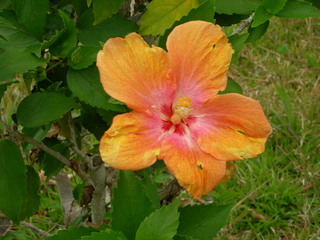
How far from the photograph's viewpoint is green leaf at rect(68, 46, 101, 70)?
3.31ft

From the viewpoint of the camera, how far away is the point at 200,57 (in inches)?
36.8

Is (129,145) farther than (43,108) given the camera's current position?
No

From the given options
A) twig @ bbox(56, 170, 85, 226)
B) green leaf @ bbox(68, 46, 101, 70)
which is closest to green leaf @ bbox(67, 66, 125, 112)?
green leaf @ bbox(68, 46, 101, 70)

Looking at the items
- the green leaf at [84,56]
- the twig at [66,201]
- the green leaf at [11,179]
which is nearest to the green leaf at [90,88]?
the green leaf at [84,56]

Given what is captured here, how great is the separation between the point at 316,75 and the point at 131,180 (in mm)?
2403

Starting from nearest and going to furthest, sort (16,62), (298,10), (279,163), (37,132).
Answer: (16,62) → (298,10) → (37,132) → (279,163)

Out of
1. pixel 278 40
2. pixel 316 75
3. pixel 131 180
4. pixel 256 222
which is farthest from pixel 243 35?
pixel 278 40

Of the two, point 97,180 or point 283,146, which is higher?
point 97,180

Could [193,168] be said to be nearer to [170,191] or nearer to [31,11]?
[31,11]

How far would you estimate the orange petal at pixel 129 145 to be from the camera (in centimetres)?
85

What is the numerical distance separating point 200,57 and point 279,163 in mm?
1791

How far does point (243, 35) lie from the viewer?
1.00 meters

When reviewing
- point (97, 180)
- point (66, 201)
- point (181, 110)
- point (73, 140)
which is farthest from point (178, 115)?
point (66, 201)

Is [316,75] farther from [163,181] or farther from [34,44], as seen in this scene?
[34,44]
